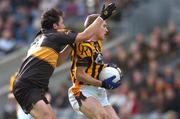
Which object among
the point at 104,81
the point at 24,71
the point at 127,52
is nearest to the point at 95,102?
the point at 104,81

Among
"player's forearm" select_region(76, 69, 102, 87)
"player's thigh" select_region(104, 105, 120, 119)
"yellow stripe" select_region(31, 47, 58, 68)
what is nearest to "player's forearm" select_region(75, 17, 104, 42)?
Answer: "yellow stripe" select_region(31, 47, 58, 68)

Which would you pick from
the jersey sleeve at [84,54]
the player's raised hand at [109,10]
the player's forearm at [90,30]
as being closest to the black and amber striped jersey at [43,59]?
the player's forearm at [90,30]

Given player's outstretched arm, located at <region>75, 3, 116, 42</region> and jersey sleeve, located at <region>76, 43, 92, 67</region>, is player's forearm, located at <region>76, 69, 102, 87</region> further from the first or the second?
player's outstretched arm, located at <region>75, 3, 116, 42</region>

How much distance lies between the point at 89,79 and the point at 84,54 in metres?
0.39

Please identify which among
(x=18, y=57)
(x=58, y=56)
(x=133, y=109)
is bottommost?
(x=133, y=109)

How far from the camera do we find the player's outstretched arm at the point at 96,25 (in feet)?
41.3

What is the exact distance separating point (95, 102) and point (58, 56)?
0.90 m

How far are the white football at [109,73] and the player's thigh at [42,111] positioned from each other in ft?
3.20

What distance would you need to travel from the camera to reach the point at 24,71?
510 inches

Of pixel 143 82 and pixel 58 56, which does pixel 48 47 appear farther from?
pixel 143 82

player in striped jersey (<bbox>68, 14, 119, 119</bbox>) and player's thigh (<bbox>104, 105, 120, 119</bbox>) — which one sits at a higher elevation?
player in striped jersey (<bbox>68, 14, 119, 119</bbox>)

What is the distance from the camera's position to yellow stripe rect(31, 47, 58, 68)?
12875 millimetres

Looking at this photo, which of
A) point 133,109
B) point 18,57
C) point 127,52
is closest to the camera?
point 133,109

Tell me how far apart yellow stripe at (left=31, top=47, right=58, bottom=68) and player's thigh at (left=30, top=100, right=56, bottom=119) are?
1.99 ft
